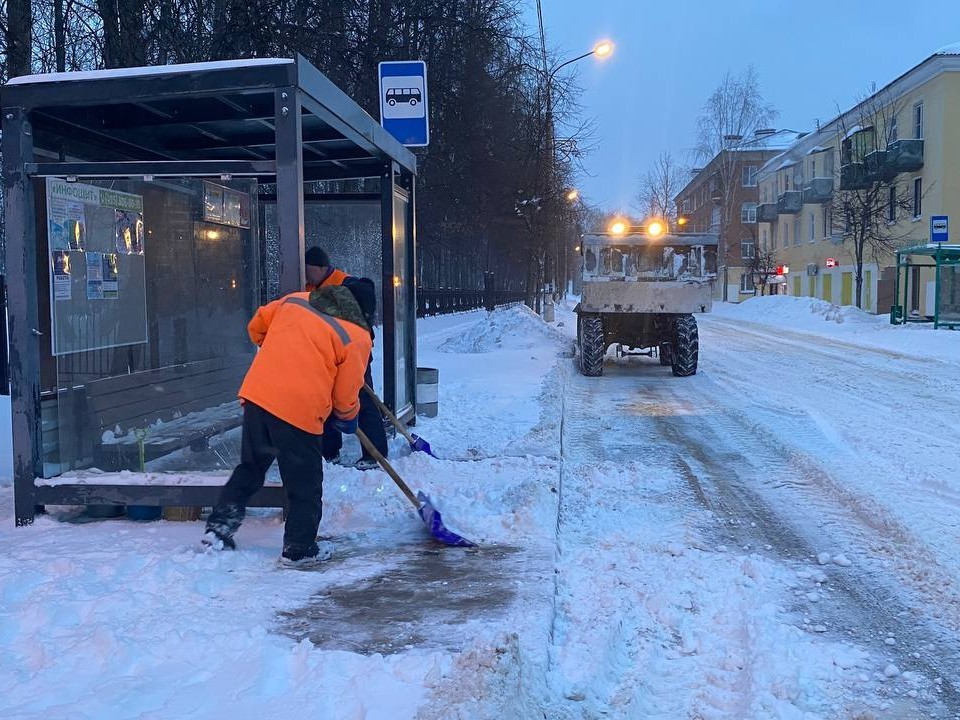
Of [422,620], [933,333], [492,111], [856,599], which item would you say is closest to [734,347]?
[933,333]

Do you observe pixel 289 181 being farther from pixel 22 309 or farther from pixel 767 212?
pixel 767 212

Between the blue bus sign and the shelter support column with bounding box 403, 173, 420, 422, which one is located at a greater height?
the blue bus sign

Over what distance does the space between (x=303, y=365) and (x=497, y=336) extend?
1469 centimetres

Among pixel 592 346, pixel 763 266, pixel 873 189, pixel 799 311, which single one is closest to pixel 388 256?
pixel 592 346

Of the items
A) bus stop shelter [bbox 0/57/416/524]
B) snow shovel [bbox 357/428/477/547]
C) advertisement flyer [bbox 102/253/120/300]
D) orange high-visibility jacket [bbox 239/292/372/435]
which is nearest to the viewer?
orange high-visibility jacket [bbox 239/292/372/435]

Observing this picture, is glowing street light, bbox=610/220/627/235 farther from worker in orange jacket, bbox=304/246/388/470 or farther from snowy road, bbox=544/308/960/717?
worker in orange jacket, bbox=304/246/388/470

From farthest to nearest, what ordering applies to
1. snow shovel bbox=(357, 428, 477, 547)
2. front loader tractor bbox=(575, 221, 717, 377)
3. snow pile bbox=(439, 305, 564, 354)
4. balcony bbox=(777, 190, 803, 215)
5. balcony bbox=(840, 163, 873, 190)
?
1. balcony bbox=(777, 190, 803, 215)
2. balcony bbox=(840, 163, 873, 190)
3. snow pile bbox=(439, 305, 564, 354)
4. front loader tractor bbox=(575, 221, 717, 377)
5. snow shovel bbox=(357, 428, 477, 547)

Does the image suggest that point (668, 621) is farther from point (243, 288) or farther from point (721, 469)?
point (243, 288)

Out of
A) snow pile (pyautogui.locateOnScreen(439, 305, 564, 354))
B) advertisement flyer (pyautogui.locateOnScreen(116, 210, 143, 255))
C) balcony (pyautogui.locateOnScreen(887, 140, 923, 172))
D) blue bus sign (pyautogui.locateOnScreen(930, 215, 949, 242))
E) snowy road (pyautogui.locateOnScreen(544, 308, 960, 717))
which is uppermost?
balcony (pyautogui.locateOnScreen(887, 140, 923, 172))

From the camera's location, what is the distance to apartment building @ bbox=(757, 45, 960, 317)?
30.3 metres

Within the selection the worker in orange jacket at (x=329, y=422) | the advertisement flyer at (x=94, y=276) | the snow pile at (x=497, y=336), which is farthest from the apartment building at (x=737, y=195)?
the advertisement flyer at (x=94, y=276)

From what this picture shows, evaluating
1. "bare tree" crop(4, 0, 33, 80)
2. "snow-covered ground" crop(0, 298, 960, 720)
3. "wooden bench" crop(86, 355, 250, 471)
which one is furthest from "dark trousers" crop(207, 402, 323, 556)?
"bare tree" crop(4, 0, 33, 80)

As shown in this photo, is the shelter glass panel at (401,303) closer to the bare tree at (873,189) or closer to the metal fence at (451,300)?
the metal fence at (451,300)

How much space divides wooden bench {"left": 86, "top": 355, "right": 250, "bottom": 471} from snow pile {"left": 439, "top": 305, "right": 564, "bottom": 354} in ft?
34.7
